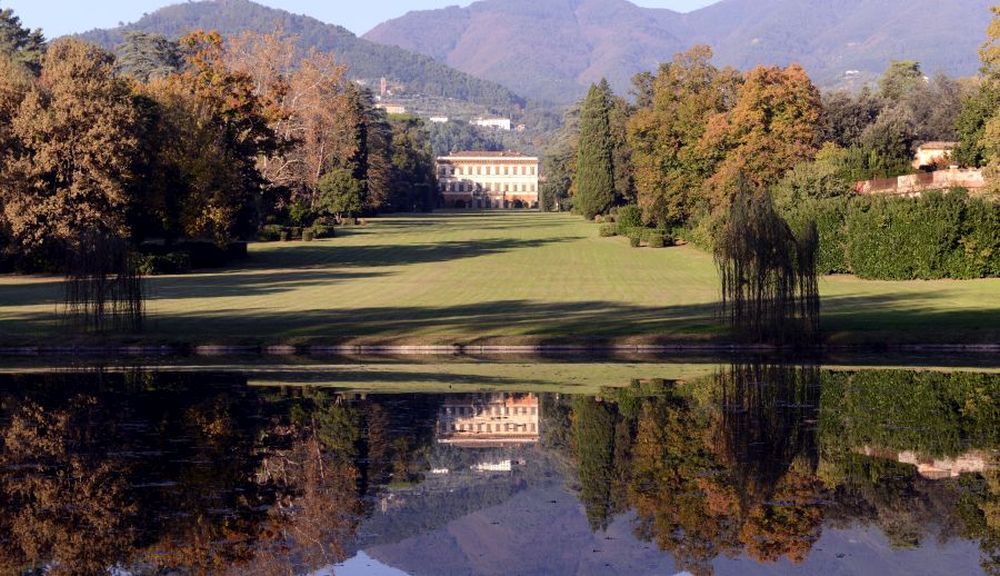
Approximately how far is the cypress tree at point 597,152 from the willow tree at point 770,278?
72.6m

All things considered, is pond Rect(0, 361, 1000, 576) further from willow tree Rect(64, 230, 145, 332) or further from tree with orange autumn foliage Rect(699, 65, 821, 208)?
tree with orange autumn foliage Rect(699, 65, 821, 208)

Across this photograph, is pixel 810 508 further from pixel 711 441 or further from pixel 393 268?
pixel 393 268

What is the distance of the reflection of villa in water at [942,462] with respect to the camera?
40.3 ft

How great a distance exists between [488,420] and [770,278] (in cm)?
961

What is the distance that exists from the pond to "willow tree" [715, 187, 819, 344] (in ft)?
14.9

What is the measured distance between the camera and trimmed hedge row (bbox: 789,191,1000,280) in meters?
43.0

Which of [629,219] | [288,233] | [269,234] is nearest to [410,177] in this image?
[629,219]

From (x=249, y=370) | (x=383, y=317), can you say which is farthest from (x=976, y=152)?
(x=249, y=370)

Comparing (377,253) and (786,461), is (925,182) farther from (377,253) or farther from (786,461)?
(786,461)

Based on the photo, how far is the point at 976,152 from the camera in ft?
202

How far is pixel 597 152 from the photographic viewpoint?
96625mm

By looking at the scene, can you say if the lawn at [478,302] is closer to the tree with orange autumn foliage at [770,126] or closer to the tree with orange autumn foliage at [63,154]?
the tree with orange autumn foliage at [63,154]

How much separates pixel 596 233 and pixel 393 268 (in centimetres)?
3591

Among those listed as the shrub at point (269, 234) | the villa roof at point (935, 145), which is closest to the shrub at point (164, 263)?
the shrub at point (269, 234)
